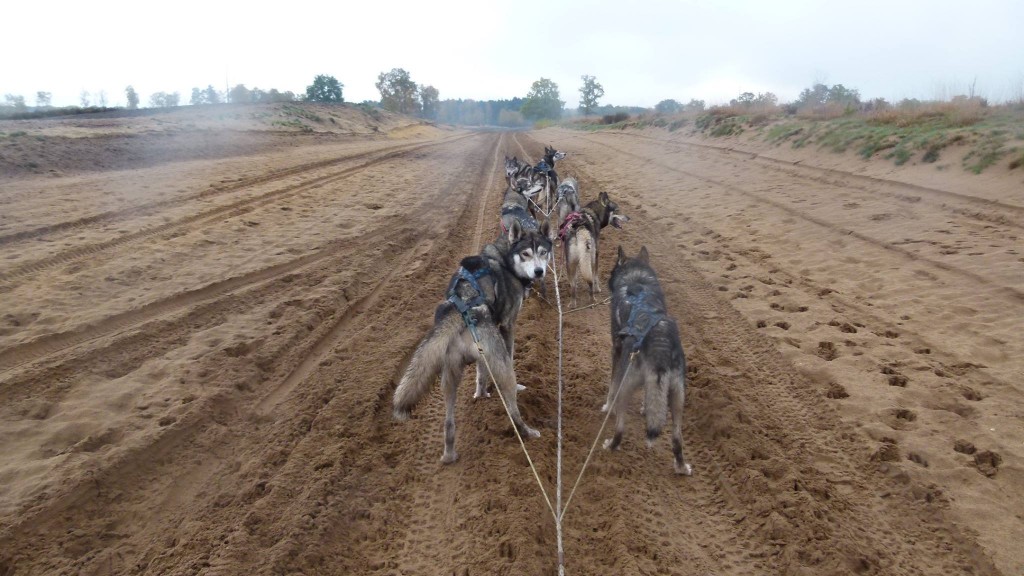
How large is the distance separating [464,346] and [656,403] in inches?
59.6

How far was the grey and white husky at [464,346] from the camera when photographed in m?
3.71

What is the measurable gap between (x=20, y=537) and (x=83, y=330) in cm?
337

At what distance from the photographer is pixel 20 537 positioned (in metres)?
3.27

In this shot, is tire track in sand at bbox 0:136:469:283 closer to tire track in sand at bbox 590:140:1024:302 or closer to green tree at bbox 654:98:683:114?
tire track in sand at bbox 590:140:1024:302

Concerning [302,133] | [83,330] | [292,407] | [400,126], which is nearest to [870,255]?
[292,407]

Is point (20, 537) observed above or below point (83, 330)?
below

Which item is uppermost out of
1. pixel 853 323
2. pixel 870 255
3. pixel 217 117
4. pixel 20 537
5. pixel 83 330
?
pixel 217 117

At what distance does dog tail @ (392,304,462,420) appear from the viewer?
11.9ft

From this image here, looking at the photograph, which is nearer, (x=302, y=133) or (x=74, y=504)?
(x=74, y=504)

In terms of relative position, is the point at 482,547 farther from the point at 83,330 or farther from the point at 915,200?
the point at 915,200

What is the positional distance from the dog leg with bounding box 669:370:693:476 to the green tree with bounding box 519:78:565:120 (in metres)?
105

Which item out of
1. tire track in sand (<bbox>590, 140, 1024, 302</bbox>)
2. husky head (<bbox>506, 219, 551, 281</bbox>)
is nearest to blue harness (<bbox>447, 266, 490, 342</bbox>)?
husky head (<bbox>506, 219, 551, 281</bbox>)

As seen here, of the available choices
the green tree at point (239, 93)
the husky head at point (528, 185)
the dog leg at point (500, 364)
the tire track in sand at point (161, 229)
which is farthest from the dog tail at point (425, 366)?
the green tree at point (239, 93)

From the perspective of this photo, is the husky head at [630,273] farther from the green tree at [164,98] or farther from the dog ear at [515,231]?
the green tree at [164,98]
